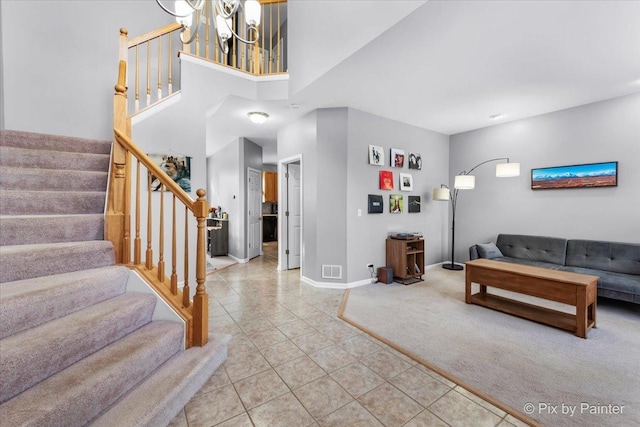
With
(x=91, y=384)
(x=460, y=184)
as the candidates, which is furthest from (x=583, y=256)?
(x=91, y=384)

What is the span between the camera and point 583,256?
381cm

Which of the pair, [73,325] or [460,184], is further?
[460,184]

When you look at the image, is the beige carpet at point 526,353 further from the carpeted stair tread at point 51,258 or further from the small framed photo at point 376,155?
the carpeted stair tread at point 51,258

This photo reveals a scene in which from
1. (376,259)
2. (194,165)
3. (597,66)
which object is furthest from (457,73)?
(194,165)

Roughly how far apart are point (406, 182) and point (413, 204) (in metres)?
0.46

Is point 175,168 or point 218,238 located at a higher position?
point 175,168

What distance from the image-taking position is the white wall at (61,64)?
3283mm

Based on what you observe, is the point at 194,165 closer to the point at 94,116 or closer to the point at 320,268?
the point at 94,116

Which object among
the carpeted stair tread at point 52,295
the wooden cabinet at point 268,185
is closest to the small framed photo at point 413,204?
the carpeted stair tread at point 52,295

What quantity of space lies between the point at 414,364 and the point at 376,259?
7.83 feet

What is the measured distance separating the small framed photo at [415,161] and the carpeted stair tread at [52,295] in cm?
461

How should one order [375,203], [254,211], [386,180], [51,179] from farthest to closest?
[254,211], [386,180], [375,203], [51,179]

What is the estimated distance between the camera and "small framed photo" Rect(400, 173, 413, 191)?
482cm

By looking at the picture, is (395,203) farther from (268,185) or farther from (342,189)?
(268,185)
